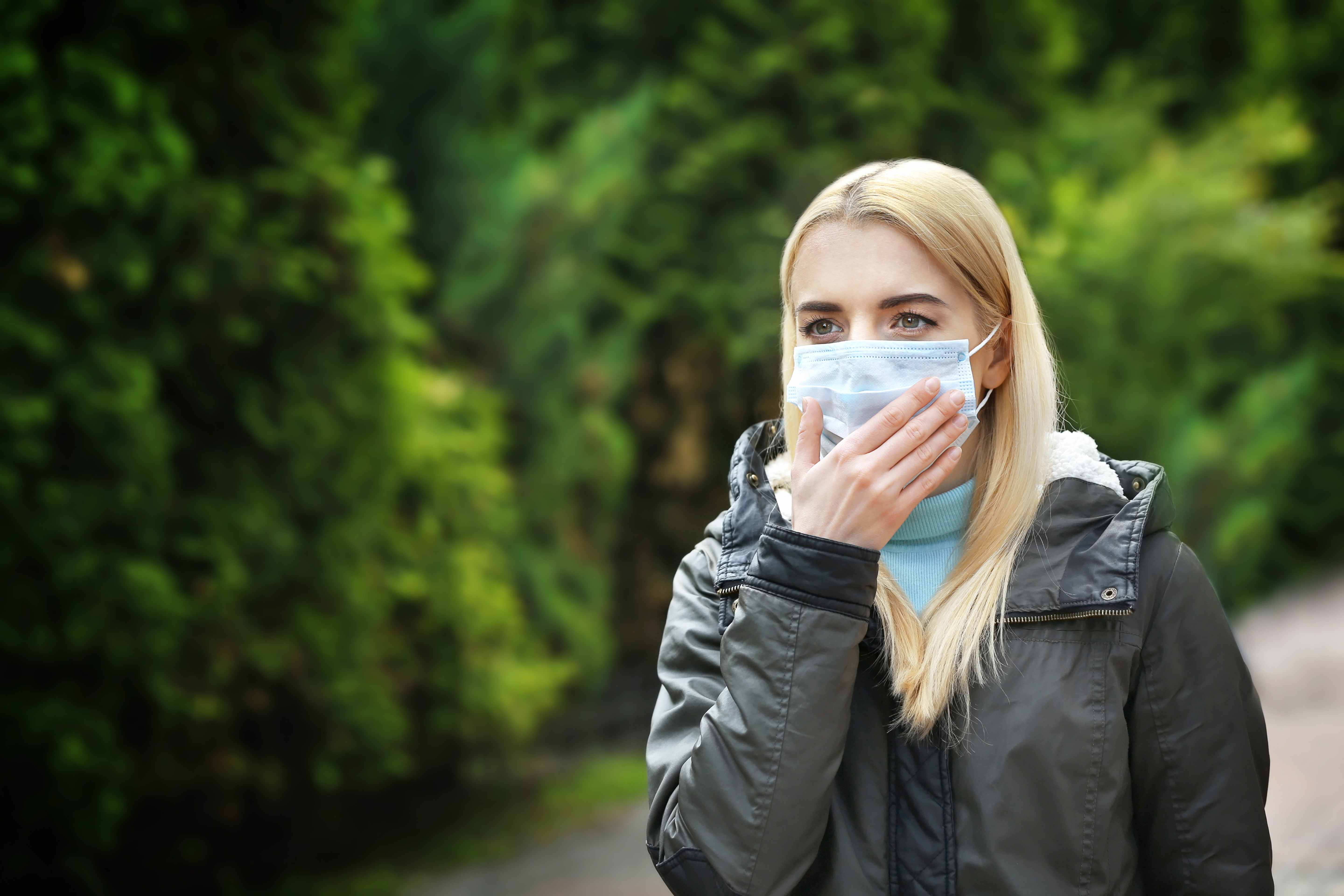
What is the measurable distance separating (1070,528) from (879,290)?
0.50m

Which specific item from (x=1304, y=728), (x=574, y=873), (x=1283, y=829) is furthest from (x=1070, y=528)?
(x=1304, y=728)

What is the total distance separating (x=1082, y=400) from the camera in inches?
274

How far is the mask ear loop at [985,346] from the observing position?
1.95 metres

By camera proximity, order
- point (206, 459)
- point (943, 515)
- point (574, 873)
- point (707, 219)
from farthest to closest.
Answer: point (707, 219), point (574, 873), point (206, 459), point (943, 515)

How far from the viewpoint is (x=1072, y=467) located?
6.44 feet

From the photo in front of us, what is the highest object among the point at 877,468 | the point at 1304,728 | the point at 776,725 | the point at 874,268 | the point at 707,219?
the point at 707,219

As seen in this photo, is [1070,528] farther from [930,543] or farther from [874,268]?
[874,268]

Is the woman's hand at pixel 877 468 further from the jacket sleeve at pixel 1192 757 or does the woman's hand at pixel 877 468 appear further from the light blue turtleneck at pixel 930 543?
the jacket sleeve at pixel 1192 757

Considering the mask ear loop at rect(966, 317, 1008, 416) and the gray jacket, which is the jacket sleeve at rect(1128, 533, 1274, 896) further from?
the mask ear loop at rect(966, 317, 1008, 416)

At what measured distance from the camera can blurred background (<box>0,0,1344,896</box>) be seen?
181 inches

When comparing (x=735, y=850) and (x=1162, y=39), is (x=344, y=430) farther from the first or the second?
(x=1162, y=39)

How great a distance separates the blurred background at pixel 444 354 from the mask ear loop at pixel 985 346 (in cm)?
145

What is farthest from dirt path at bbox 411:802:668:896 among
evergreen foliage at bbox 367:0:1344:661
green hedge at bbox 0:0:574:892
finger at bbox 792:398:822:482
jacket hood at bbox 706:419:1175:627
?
finger at bbox 792:398:822:482

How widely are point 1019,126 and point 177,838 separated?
640cm
